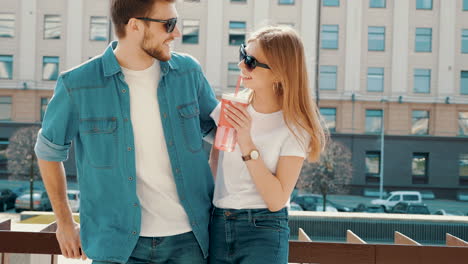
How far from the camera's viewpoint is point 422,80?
29.0m

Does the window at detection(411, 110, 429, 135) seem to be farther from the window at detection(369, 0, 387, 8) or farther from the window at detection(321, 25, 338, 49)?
the window at detection(369, 0, 387, 8)

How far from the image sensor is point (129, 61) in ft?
6.70

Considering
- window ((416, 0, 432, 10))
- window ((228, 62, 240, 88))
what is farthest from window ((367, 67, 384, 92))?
window ((228, 62, 240, 88))

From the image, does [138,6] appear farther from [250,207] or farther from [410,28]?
[410,28]

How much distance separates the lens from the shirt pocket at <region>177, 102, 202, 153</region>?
204cm

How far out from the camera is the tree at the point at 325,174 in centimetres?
2297

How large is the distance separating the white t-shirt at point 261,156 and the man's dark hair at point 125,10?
524mm

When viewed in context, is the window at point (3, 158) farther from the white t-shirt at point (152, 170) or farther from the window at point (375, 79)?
the white t-shirt at point (152, 170)

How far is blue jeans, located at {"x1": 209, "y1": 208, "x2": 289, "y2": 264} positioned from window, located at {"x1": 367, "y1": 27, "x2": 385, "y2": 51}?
28.2m

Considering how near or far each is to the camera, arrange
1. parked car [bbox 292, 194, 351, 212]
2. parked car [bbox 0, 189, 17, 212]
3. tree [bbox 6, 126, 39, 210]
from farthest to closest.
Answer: tree [bbox 6, 126, 39, 210] → parked car [bbox 0, 189, 17, 212] → parked car [bbox 292, 194, 351, 212]

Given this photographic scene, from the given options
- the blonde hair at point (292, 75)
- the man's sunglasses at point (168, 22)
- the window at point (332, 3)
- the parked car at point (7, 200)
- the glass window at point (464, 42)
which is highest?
the window at point (332, 3)

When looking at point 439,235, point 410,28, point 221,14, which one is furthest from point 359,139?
point 439,235

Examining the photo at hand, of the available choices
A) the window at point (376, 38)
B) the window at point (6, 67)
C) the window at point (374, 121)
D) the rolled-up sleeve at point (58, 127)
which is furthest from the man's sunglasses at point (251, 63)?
the window at point (6, 67)

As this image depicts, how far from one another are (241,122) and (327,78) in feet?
90.6
